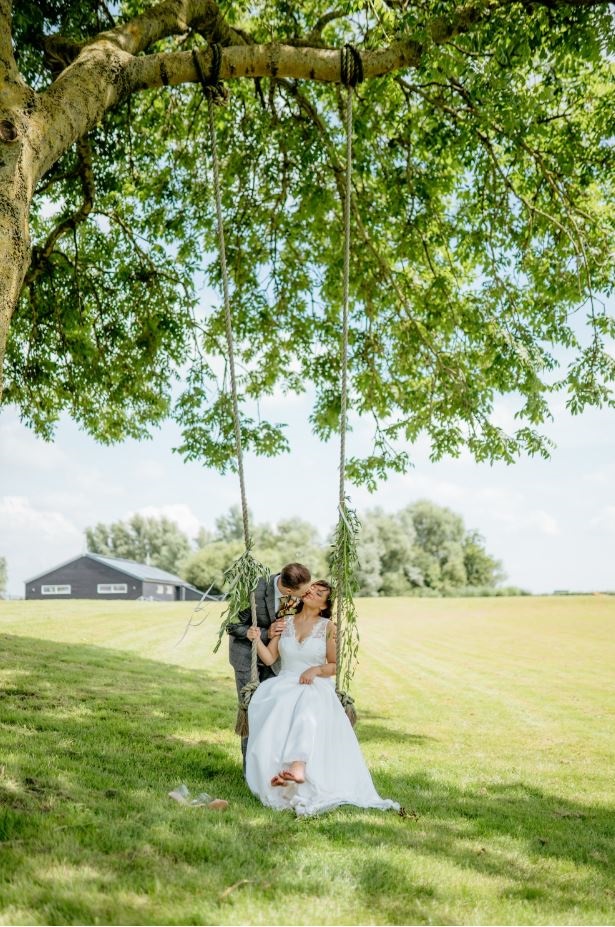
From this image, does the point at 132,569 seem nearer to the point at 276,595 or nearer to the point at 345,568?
the point at 276,595

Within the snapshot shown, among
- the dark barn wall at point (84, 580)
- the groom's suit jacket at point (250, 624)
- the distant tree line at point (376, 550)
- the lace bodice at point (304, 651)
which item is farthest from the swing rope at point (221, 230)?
the distant tree line at point (376, 550)

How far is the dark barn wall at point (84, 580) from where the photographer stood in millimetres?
58500

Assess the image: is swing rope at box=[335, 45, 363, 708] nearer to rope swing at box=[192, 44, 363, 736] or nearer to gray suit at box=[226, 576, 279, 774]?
rope swing at box=[192, 44, 363, 736]

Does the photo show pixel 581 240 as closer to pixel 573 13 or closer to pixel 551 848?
pixel 573 13

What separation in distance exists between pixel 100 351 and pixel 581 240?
326 inches

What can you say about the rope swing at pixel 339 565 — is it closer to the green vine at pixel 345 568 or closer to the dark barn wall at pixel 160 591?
the green vine at pixel 345 568

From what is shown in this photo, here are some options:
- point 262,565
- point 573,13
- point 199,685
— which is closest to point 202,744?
point 262,565

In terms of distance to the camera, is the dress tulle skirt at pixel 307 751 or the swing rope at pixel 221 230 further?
the swing rope at pixel 221 230

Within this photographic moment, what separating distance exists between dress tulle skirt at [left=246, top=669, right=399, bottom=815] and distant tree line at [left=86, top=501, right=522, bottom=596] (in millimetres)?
59491

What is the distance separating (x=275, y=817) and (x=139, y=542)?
99775 millimetres

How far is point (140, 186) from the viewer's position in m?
12.4

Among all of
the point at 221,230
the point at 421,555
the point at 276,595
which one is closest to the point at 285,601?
the point at 276,595

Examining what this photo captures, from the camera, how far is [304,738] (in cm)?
542

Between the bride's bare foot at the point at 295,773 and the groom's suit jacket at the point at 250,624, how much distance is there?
3.84 ft
